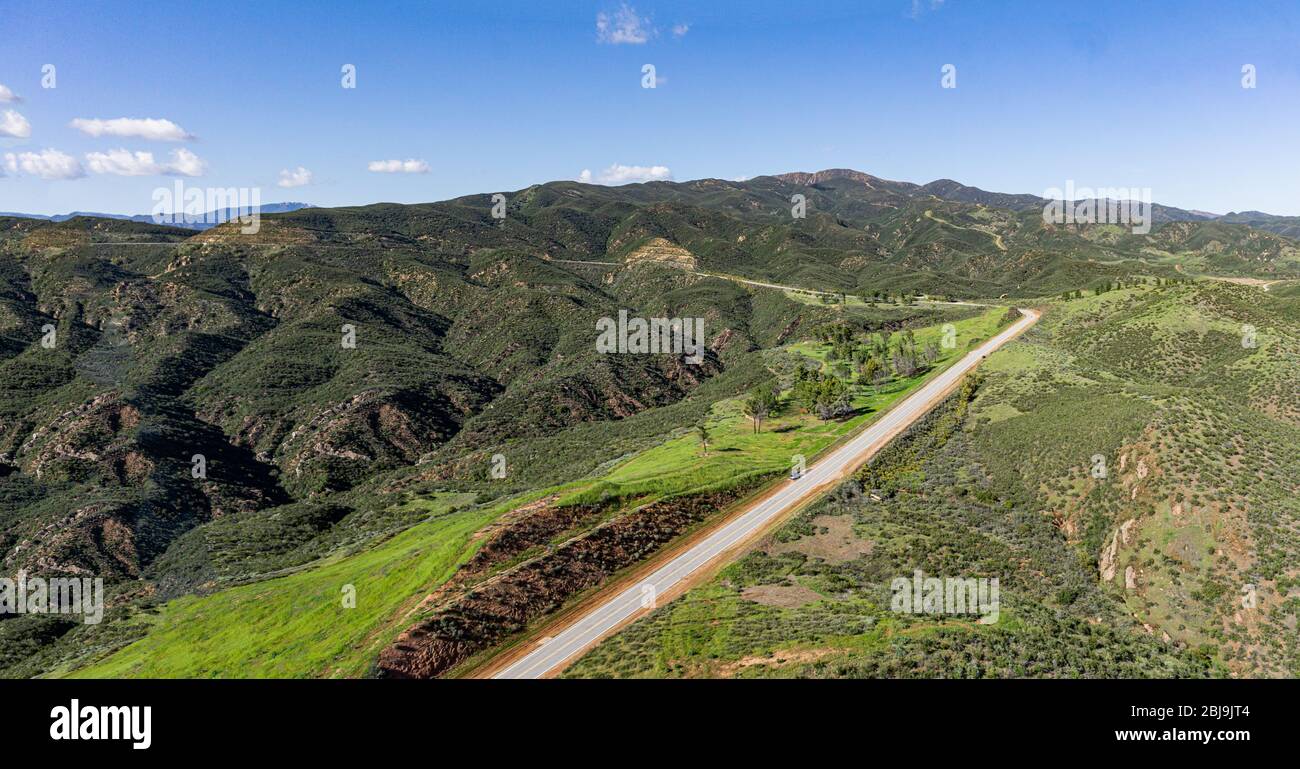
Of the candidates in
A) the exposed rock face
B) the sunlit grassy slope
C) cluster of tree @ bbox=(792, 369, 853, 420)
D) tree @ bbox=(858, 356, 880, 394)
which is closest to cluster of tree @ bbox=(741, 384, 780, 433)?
the sunlit grassy slope

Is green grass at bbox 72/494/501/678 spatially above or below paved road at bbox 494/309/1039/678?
below

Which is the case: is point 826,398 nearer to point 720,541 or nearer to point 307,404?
point 720,541

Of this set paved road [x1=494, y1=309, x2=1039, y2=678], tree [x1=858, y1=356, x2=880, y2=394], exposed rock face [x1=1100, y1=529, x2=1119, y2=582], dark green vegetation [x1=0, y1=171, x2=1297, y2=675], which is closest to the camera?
paved road [x1=494, y1=309, x2=1039, y2=678]

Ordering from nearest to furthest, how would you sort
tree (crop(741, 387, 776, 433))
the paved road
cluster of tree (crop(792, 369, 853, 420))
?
the paved road < cluster of tree (crop(792, 369, 853, 420)) < tree (crop(741, 387, 776, 433))

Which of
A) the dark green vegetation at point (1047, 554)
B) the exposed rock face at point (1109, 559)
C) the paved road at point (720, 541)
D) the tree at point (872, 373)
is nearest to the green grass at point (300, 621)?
the paved road at point (720, 541)

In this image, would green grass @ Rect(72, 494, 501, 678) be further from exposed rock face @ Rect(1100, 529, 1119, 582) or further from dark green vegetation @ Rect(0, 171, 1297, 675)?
exposed rock face @ Rect(1100, 529, 1119, 582)
